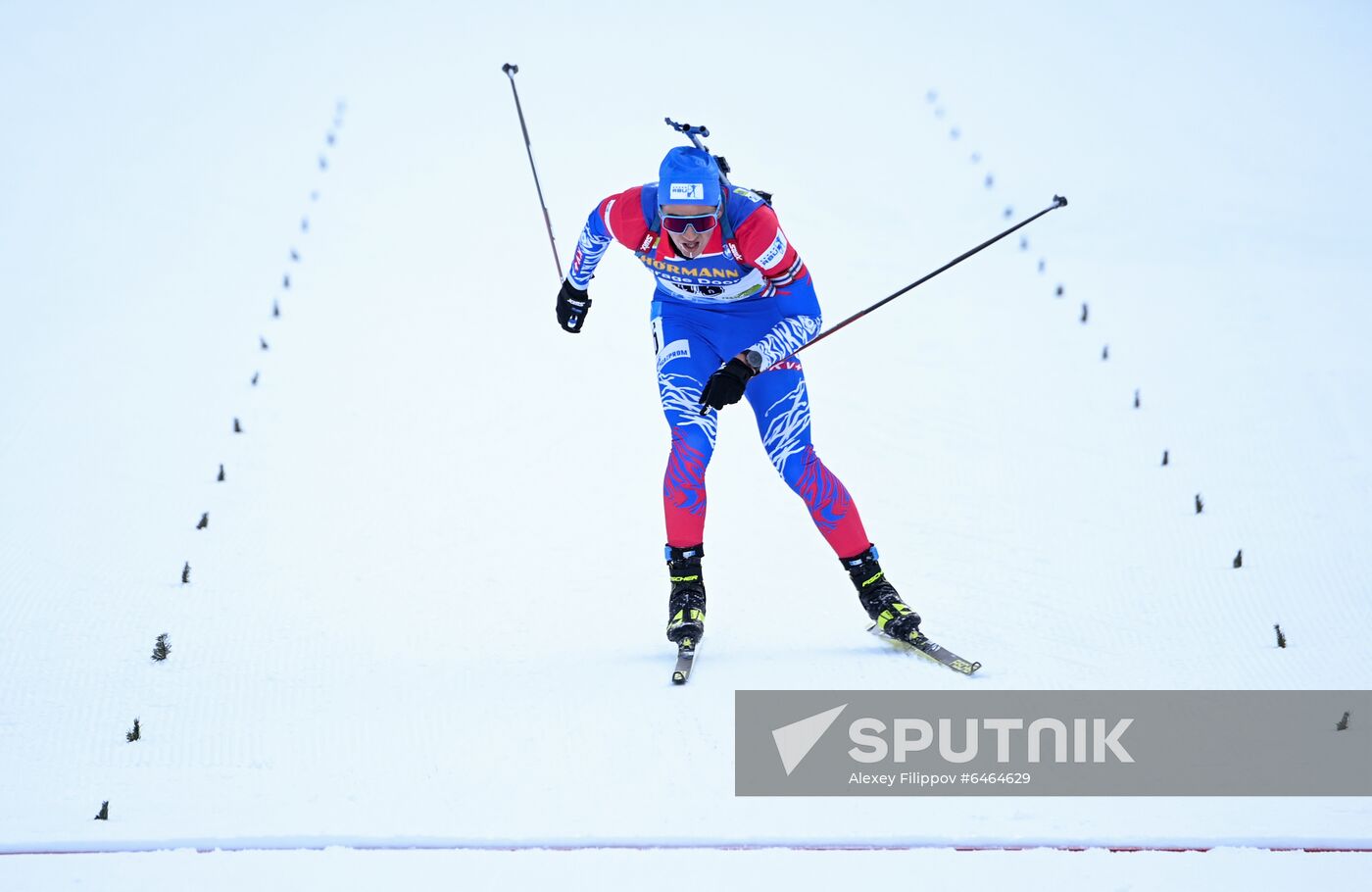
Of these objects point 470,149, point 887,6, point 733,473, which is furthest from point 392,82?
point 733,473

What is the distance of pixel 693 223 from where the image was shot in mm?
4500

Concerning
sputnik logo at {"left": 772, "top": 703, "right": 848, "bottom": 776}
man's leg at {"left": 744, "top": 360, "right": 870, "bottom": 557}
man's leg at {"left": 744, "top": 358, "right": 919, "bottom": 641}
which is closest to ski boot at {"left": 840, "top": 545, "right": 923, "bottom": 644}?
man's leg at {"left": 744, "top": 358, "right": 919, "bottom": 641}

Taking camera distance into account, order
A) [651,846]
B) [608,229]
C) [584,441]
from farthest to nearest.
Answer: [584,441] → [608,229] → [651,846]

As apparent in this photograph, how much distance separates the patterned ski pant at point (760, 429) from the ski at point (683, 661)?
1.17 ft

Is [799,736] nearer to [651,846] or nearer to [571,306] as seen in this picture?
[651,846]

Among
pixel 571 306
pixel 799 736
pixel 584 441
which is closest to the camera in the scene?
pixel 799 736

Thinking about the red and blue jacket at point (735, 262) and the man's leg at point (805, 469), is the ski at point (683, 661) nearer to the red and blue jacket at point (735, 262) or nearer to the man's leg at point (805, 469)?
the man's leg at point (805, 469)

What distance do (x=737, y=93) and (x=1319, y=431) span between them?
6.62 meters

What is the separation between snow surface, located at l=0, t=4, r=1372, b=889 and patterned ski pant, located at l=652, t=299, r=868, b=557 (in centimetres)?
46

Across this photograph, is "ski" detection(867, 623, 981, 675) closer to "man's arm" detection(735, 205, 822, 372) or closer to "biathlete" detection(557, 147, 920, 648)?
"biathlete" detection(557, 147, 920, 648)

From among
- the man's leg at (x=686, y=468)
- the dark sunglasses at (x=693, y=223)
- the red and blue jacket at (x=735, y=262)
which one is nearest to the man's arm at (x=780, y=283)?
the red and blue jacket at (x=735, y=262)

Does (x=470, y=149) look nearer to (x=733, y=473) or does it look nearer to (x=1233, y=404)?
(x=733, y=473)

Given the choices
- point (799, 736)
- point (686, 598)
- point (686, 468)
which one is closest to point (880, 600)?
point (686, 598)

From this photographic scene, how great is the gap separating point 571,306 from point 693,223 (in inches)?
32.4
